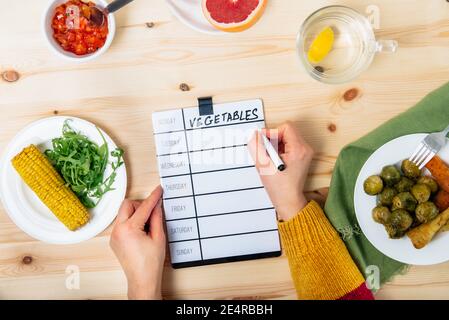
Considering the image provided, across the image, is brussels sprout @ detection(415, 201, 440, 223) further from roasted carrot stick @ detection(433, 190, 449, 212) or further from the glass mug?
the glass mug

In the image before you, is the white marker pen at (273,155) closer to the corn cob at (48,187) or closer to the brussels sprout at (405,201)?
the brussels sprout at (405,201)

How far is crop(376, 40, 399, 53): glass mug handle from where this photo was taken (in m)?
0.79

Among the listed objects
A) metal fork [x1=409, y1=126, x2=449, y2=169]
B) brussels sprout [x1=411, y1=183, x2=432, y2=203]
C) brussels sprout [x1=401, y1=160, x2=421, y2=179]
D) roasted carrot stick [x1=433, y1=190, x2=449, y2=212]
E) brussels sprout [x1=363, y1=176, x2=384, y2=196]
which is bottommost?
roasted carrot stick [x1=433, y1=190, x2=449, y2=212]

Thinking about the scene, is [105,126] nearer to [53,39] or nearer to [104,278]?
[53,39]

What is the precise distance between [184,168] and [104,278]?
0.92 ft

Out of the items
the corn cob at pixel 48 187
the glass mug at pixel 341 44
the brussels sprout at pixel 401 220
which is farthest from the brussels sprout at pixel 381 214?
the corn cob at pixel 48 187

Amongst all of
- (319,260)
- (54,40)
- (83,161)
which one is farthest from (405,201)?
(54,40)

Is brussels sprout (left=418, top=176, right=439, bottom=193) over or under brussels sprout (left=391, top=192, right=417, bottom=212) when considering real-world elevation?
over

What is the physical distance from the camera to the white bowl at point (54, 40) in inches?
30.2

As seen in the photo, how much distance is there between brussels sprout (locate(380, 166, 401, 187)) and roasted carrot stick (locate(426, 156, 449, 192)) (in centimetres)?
6

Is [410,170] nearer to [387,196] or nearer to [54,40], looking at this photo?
[387,196]

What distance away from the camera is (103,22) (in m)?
0.79

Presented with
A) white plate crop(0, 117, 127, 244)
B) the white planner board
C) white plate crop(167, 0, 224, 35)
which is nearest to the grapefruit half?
white plate crop(167, 0, 224, 35)

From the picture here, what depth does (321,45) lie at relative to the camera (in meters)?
0.80
